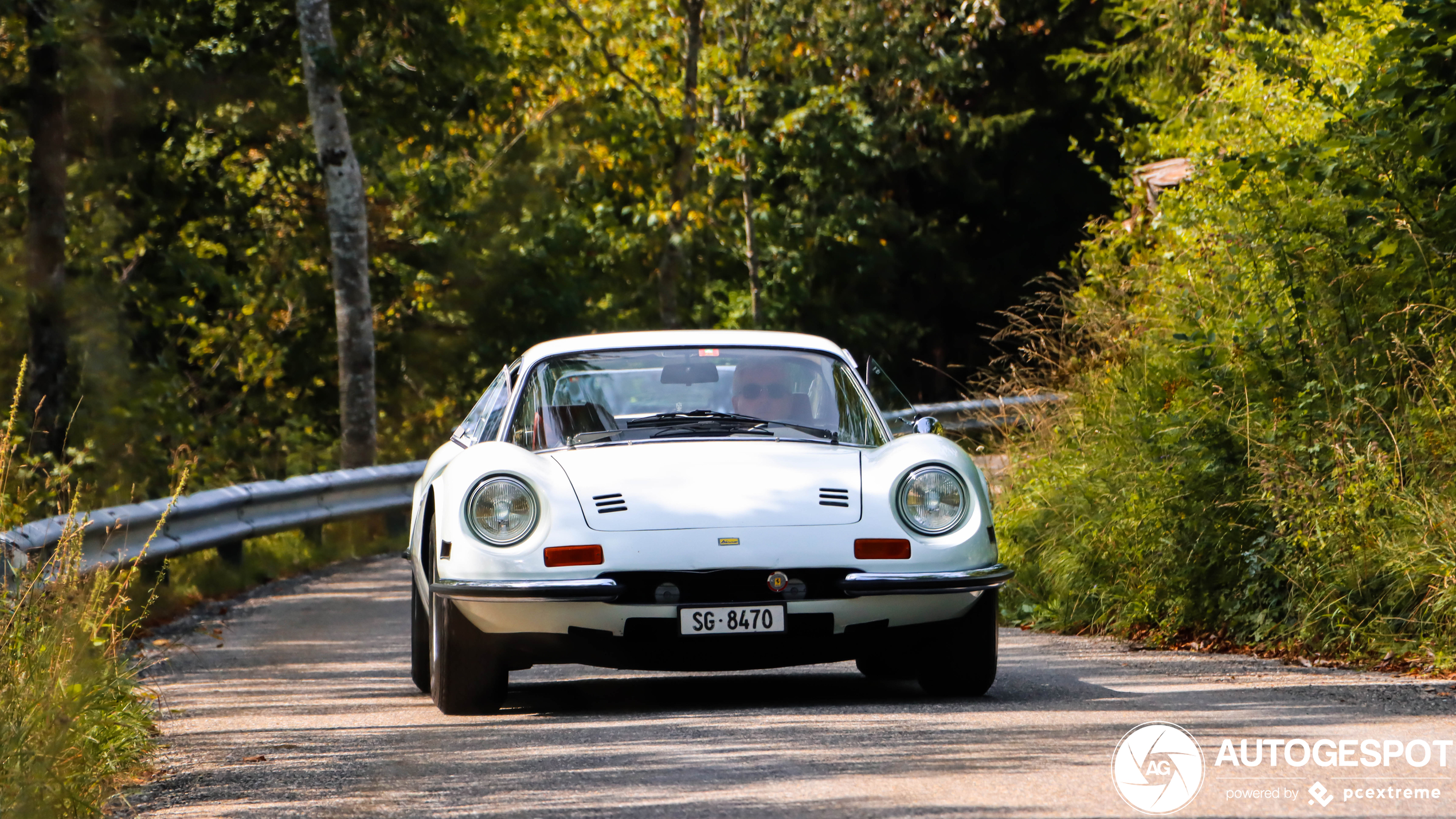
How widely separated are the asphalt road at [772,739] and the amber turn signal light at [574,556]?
0.59 meters

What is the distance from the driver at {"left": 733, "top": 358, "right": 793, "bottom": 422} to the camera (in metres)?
7.71

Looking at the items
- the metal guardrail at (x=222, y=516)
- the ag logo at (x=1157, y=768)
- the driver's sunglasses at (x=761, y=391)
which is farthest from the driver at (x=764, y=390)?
the metal guardrail at (x=222, y=516)

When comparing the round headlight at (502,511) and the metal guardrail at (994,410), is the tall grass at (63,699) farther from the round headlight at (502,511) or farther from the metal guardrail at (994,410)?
the metal guardrail at (994,410)

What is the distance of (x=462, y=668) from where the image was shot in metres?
6.82

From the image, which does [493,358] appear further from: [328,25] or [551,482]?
[551,482]

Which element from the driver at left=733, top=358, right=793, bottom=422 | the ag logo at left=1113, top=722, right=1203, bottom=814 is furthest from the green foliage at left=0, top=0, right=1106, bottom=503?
the ag logo at left=1113, top=722, right=1203, bottom=814

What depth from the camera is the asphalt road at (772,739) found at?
4934 millimetres

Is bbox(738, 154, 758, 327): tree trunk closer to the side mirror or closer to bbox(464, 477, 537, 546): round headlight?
the side mirror

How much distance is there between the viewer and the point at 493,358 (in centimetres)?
3244

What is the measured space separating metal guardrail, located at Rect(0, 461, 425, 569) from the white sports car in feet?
4.18

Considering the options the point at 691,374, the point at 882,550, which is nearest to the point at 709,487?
the point at 882,550

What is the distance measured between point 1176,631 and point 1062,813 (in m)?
4.59

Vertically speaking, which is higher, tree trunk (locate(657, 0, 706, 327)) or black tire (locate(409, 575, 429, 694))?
tree trunk (locate(657, 0, 706, 327))

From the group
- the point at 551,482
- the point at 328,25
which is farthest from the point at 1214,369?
the point at 328,25
